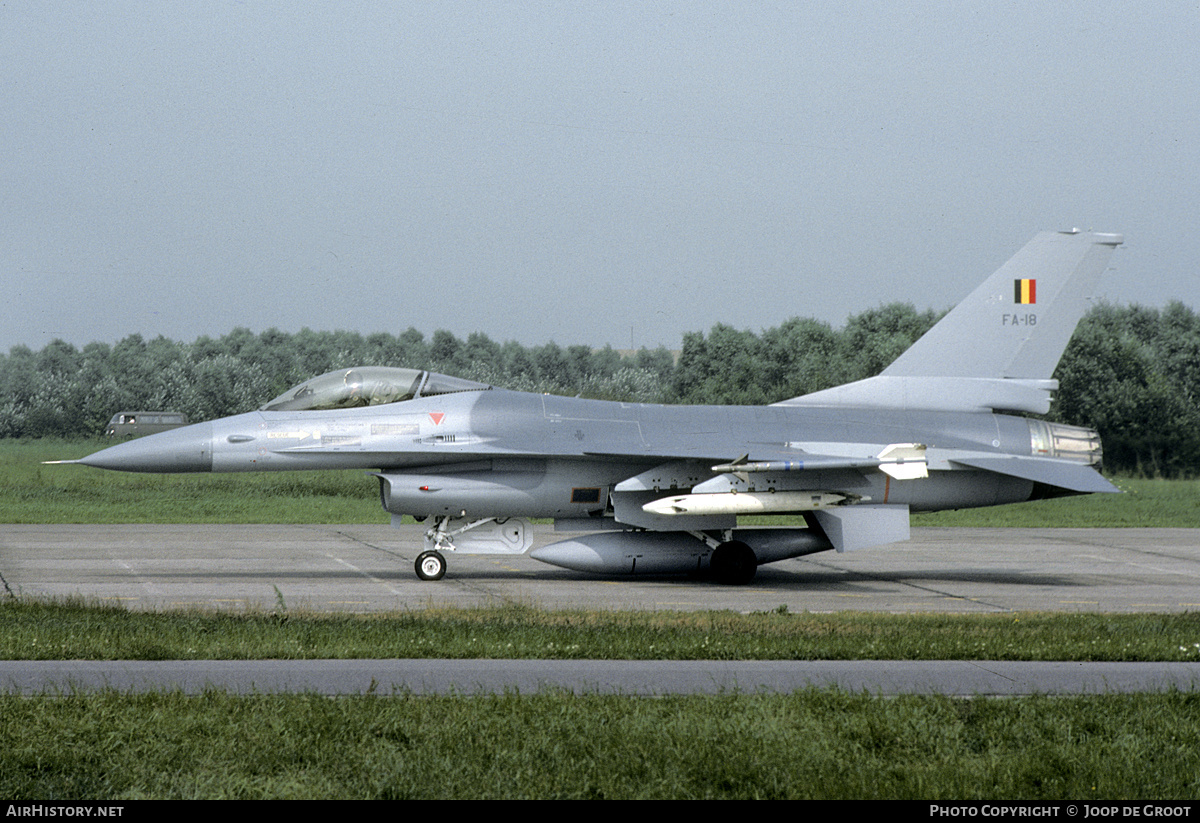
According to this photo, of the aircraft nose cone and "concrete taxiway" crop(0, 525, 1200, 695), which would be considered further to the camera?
the aircraft nose cone

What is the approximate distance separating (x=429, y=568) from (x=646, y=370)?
4148cm

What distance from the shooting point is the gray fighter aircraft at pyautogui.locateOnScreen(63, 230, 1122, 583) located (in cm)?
1677

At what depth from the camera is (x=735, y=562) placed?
688 inches

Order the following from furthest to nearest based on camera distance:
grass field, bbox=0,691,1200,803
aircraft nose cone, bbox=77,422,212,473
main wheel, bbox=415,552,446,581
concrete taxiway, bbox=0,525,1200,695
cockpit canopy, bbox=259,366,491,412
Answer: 1. main wheel, bbox=415,552,446,581
2. cockpit canopy, bbox=259,366,491,412
3. aircraft nose cone, bbox=77,422,212,473
4. concrete taxiway, bbox=0,525,1200,695
5. grass field, bbox=0,691,1200,803

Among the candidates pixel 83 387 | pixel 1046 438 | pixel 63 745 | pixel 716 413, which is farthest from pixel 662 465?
pixel 83 387

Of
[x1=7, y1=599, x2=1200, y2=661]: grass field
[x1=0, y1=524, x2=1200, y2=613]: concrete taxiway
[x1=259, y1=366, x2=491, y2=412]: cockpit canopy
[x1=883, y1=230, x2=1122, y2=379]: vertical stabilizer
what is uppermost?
[x1=883, y1=230, x2=1122, y2=379]: vertical stabilizer

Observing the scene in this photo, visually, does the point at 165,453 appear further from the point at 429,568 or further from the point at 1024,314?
the point at 1024,314

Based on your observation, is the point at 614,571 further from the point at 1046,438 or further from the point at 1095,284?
the point at 1095,284

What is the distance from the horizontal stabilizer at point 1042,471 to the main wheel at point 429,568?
24.7 ft

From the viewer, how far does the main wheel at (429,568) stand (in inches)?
673

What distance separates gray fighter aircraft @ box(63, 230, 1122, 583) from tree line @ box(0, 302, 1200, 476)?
2507cm

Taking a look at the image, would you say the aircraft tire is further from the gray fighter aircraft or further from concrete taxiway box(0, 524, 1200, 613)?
concrete taxiway box(0, 524, 1200, 613)

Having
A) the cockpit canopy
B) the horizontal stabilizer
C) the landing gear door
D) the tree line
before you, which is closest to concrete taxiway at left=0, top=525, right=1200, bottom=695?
the landing gear door

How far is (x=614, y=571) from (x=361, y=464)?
3913 mm
